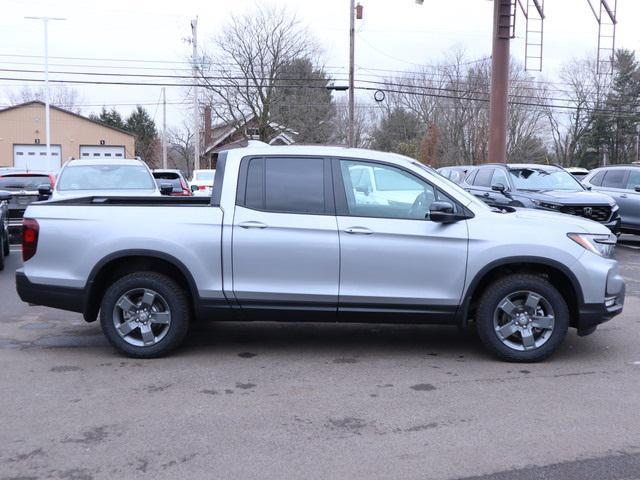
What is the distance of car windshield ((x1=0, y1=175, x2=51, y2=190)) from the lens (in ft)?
44.6

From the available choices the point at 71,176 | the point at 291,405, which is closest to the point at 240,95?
the point at 71,176

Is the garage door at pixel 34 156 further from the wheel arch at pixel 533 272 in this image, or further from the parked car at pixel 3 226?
the wheel arch at pixel 533 272

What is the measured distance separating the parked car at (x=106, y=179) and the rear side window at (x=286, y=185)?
602 cm

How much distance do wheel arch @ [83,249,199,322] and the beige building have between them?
43355 mm

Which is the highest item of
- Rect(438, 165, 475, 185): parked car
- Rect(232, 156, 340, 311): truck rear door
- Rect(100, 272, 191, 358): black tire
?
Rect(438, 165, 475, 185): parked car

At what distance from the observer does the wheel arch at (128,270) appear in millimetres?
5840

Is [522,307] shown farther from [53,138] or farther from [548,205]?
[53,138]

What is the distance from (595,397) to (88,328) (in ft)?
16.8

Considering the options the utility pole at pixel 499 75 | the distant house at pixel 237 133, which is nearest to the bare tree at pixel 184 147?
the distant house at pixel 237 133

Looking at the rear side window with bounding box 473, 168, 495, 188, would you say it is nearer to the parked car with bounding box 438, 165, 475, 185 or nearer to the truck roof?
the parked car with bounding box 438, 165, 475, 185

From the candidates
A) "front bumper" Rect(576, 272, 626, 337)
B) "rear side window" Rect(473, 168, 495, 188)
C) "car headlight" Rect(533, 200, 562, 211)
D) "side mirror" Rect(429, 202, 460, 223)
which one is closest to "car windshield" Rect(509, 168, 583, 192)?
"rear side window" Rect(473, 168, 495, 188)

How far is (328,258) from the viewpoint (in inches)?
228

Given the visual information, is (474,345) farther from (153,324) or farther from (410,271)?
(153,324)

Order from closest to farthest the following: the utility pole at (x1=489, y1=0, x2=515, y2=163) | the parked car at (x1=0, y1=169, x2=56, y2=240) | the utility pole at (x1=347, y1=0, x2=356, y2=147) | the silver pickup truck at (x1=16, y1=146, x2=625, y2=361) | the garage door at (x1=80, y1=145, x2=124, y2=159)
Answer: the silver pickup truck at (x1=16, y1=146, x2=625, y2=361) → the parked car at (x1=0, y1=169, x2=56, y2=240) → the utility pole at (x1=489, y1=0, x2=515, y2=163) → the utility pole at (x1=347, y1=0, x2=356, y2=147) → the garage door at (x1=80, y1=145, x2=124, y2=159)
